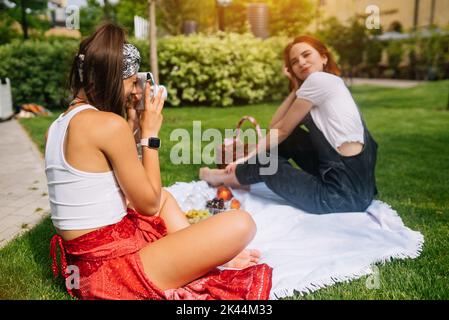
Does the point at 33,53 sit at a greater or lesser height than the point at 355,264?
greater

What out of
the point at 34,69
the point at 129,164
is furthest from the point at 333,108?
the point at 34,69

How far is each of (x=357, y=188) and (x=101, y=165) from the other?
225cm

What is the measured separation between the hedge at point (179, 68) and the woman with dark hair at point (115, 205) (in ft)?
28.6

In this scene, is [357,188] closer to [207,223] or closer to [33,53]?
[207,223]

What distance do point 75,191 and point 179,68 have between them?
940 cm

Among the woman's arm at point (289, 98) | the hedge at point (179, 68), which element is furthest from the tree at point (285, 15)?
the woman's arm at point (289, 98)

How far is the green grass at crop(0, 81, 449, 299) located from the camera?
255cm

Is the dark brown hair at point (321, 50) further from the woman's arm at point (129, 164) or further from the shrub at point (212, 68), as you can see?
the shrub at point (212, 68)

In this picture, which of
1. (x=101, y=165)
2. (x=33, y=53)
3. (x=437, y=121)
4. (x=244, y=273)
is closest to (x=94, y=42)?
(x=101, y=165)

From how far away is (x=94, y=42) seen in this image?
2.06 metres

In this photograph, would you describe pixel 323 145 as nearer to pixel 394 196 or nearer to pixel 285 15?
pixel 394 196

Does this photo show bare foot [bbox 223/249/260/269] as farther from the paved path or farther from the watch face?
the paved path

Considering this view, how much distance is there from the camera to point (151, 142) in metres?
2.25
